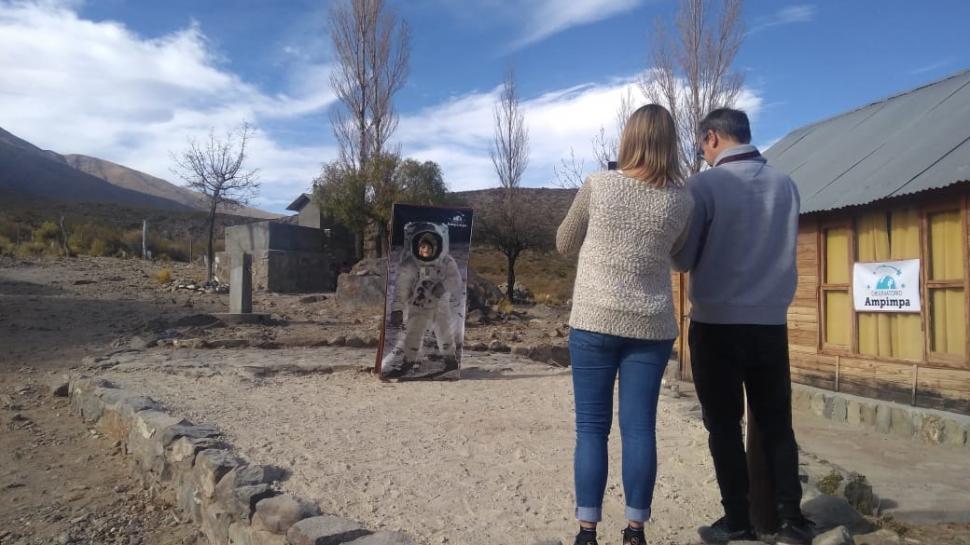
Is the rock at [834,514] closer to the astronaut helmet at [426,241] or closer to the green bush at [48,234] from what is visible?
the astronaut helmet at [426,241]

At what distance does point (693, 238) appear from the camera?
2939mm

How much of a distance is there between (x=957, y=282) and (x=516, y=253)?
21664mm

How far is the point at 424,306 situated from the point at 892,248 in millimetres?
4819

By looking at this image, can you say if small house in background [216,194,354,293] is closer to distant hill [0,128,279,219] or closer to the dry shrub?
the dry shrub

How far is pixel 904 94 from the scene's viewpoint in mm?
9359

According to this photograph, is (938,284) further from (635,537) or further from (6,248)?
(6,248)

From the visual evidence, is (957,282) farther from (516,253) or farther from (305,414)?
(516,253)

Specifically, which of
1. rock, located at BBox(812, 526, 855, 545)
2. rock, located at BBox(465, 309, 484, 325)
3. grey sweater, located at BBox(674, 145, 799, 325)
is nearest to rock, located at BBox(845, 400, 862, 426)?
rock, located at BBox(812, 526, 855, 545)

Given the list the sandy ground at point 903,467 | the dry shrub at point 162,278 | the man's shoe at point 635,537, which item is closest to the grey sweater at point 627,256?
the man's shoe at point 635,537

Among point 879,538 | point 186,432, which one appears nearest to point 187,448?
point 186,432

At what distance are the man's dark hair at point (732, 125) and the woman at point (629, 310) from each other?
0.51 metres

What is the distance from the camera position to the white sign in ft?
23.4

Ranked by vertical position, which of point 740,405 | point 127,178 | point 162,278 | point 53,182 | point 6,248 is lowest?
point 740,405

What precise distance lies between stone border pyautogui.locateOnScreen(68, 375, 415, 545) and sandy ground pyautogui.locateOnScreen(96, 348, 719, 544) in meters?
0.22
